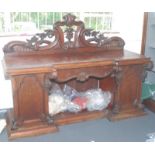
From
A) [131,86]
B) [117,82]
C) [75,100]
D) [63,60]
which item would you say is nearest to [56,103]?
[75,100]

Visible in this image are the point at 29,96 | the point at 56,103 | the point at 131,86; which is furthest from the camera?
the point at 131,86

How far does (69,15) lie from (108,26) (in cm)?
64

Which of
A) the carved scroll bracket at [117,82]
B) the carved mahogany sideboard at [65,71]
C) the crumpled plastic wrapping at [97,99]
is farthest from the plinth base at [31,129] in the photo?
the carved scroll bracket at [117,82]

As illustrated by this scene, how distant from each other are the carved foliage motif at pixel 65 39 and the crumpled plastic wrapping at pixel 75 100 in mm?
489

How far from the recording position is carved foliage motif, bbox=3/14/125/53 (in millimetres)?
2297

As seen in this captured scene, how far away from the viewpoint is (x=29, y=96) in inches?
83.4

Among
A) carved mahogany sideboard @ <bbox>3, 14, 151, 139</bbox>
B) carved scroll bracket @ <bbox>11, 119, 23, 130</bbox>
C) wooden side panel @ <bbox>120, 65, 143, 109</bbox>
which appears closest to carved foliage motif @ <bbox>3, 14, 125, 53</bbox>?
carved mahogany sideboard @ <bbox>3, 14, 151, 139</bbox>

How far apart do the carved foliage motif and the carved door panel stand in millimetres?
394

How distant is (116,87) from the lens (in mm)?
2463

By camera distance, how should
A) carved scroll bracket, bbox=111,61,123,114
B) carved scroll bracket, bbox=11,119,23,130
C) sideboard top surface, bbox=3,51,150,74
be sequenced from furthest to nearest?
carved scroll bracket, bbox=111,61,123,114
carved scroll bracket, bbox=11,119,23,130
sideboard top surface, bbox=3,51,150,74

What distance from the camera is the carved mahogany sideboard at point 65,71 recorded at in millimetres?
2080

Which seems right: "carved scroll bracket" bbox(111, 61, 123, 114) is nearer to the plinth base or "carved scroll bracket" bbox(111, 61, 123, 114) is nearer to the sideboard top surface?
the sideboard top surface

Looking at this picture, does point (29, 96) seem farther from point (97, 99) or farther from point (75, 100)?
point (97, 99)

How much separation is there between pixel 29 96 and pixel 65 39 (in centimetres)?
80
